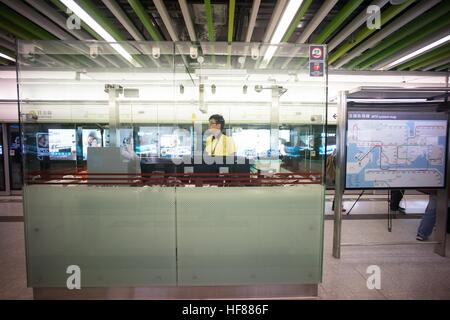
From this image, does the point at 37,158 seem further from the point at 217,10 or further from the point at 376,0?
the point at 376,0

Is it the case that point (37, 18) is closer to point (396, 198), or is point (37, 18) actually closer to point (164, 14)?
point (164, 14)

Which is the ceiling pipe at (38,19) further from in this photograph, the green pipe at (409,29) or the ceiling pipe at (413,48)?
the ceiling pipe at (413,48)

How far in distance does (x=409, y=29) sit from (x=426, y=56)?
5.56ft

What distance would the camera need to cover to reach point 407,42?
484cm

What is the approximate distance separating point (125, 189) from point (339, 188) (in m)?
2.80

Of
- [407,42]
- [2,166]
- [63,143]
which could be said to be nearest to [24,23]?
[63,143]

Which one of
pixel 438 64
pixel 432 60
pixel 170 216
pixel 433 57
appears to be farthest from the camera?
pixel 438 64

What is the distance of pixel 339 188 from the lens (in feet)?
12.0

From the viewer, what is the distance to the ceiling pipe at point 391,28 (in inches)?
145

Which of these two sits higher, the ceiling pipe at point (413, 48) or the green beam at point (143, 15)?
the green beam at point (143, 15)

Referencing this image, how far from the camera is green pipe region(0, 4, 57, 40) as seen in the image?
3846 mm

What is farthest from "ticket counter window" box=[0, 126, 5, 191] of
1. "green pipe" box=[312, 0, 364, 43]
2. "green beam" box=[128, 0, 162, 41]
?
"green pipe" box=[312, 0, 364, 43]

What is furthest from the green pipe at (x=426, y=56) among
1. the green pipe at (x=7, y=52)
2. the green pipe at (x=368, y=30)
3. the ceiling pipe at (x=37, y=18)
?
the green pipe at (x=7, y=52)
